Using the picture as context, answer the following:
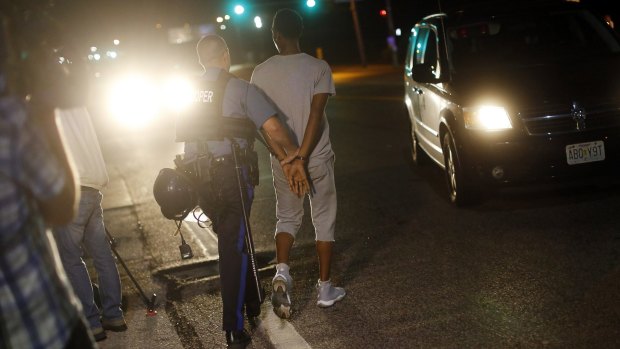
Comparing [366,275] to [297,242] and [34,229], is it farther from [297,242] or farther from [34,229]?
[34,229]

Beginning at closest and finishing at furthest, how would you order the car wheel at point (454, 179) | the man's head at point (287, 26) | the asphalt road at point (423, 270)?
the asphalt road at point (423, 270)
the man's head at point (287, 26)
the car wheel at point (454, 179)

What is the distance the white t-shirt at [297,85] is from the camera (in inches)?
209

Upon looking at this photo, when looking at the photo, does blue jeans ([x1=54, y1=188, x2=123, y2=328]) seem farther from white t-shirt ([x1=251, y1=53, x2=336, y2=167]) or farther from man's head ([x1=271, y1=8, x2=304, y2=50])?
man's head ([x1=271, y1=8, x2=304, y2=50])

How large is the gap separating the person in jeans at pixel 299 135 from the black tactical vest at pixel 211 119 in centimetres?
43

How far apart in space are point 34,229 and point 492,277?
12.8 feet

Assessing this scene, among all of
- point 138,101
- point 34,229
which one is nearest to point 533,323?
point 34,229

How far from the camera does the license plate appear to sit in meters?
7.11

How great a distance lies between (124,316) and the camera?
19.0 feet

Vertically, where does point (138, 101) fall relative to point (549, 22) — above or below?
below

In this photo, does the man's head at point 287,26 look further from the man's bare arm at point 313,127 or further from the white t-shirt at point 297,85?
the man's bare arm at point 313,127

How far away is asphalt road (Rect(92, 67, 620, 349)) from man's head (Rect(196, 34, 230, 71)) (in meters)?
1.68

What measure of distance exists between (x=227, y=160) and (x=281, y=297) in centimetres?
97

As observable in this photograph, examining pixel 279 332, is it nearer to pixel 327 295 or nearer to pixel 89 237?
pixel 327 295

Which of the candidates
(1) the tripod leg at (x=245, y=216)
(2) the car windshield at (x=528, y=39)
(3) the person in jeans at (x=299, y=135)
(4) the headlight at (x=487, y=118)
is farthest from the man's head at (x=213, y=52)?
(2) the car windshield at (x=528, y=39)
